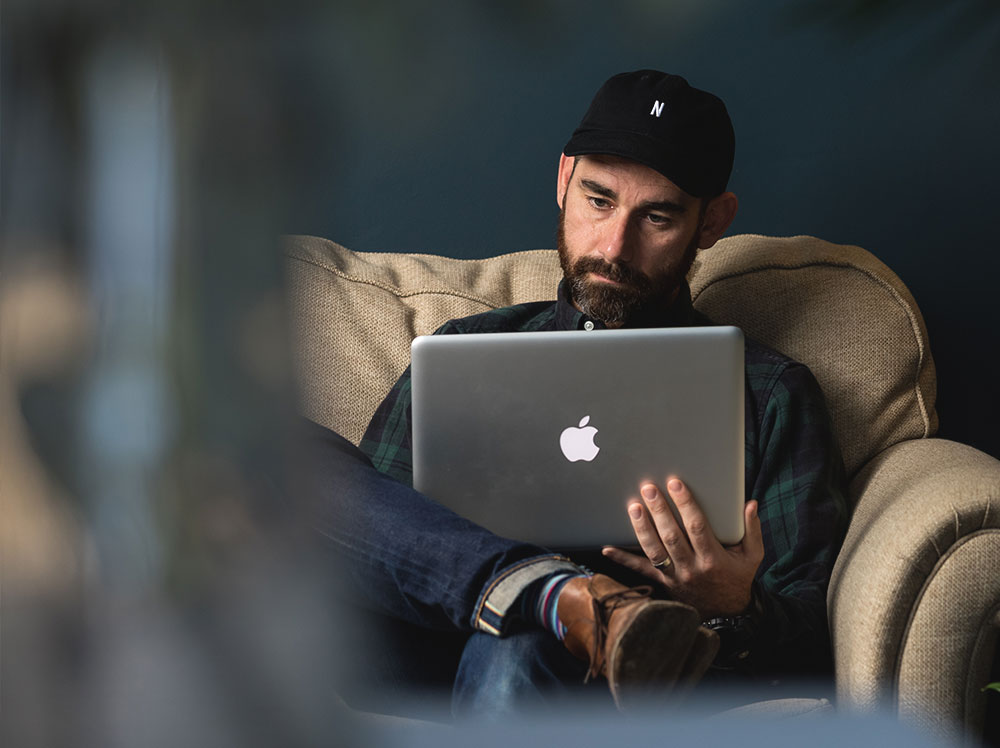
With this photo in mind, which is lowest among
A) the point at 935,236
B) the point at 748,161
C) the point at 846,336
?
the point at 846,336

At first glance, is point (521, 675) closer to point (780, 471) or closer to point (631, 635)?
point (631, 635)

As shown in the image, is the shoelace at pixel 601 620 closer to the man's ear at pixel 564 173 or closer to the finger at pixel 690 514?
the finger at pixel 690 514

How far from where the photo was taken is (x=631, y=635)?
84cm

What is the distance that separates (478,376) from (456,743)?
1008 millimetres

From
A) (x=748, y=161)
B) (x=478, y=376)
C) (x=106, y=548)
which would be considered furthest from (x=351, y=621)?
(x=748, y=161)

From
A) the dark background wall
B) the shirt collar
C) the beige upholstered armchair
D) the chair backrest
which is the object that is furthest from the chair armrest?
the dark background wall

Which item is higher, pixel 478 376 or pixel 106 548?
pixel 106 548

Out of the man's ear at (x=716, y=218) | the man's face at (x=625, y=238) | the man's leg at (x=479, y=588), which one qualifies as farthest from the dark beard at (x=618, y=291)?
the man's leg at (x=479, y=588)

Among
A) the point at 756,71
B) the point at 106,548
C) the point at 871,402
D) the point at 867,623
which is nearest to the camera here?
the point at 106,548

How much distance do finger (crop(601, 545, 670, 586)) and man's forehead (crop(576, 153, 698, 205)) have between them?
709 millimetres

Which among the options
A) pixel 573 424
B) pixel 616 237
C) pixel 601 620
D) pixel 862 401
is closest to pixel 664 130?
pixel 616 237

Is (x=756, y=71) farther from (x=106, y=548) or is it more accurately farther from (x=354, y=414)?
(x=106, y=548)

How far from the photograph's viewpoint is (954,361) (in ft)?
6.93

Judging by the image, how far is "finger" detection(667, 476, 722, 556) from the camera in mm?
1159
